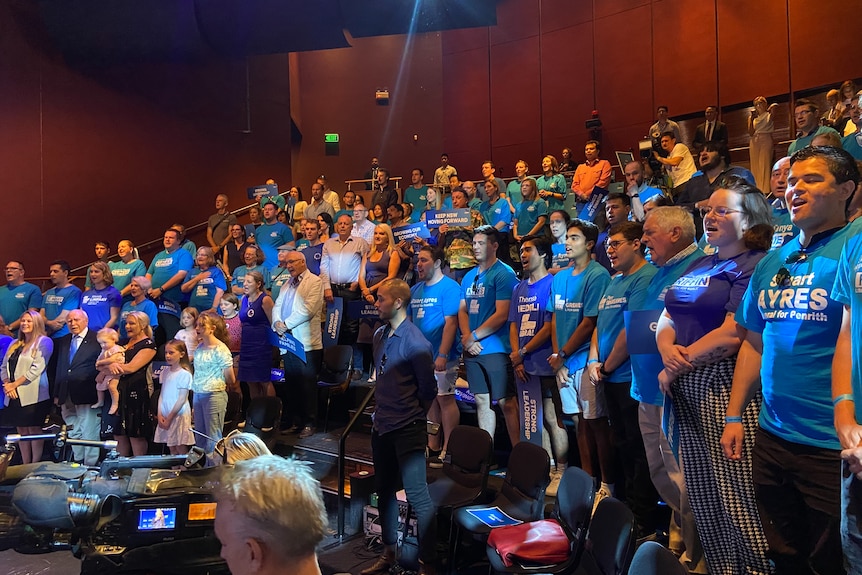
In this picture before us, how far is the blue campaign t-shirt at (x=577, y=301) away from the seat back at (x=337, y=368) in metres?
2.62

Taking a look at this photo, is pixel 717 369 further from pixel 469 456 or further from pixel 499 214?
pixel 499 214

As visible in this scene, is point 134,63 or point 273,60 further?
point 273,60

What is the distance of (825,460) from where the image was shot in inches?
76.1

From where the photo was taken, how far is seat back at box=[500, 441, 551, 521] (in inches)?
140

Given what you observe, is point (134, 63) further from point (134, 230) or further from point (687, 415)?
point (687, 415)

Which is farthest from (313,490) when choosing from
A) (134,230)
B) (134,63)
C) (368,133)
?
(368,133)

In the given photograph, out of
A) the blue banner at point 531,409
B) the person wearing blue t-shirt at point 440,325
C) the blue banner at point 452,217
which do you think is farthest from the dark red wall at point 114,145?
the blue banner at point 531,409

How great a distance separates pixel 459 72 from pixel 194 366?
11550 millimetres

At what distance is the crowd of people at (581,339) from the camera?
79.9 inches

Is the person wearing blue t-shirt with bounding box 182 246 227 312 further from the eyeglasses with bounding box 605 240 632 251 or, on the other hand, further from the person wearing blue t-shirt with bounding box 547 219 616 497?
the eyeglasses with bounding box 605 240 632 251

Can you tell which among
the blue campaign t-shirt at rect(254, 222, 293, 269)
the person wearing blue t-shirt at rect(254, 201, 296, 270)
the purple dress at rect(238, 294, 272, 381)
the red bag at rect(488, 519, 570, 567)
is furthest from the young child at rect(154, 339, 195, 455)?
the red bag at rect(488, 519, 570, 567)

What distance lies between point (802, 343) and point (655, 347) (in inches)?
45.8

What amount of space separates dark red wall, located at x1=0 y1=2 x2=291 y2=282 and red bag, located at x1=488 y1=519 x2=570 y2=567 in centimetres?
928

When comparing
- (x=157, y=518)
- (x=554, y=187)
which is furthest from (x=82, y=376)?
(x=554, y=187)
